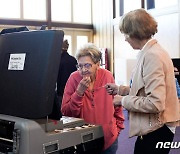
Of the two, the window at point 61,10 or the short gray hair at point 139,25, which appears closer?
the short gray hair at point 139,25

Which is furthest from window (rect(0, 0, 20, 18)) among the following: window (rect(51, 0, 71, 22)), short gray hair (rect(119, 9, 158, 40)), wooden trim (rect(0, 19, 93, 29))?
short gray hair (rect(119, 9, 158, 40))

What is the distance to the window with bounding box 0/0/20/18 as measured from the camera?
23.9 feet

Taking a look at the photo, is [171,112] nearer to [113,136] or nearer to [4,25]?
[113,136]

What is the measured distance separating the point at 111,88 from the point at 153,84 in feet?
0.97

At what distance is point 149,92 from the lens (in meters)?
1.26

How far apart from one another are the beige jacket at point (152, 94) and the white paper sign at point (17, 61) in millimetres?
495

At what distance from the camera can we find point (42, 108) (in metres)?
0.99

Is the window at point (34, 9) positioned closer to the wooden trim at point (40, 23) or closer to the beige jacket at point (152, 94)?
the wooden trim at point (40, 23)

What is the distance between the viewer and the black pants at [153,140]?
133 cm

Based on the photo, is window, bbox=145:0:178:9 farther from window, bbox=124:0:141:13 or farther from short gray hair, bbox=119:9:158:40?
short gray hair, bbox=119:9:158:40

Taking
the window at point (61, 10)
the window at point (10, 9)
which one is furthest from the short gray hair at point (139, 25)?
the window at point (61, 10)

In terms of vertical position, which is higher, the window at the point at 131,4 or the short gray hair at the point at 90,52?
the window at the point at 131,4

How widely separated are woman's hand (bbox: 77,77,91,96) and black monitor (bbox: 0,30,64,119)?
1.44 ft

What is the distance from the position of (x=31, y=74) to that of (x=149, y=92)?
511 mm
